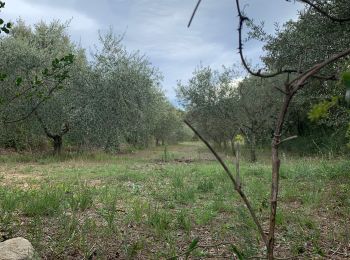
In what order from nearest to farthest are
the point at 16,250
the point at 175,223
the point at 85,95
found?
the point at 16,250
the point at 175,223
the point at 85,95

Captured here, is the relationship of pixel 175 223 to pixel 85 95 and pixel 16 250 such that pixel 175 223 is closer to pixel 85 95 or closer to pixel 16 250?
pixel 16 250

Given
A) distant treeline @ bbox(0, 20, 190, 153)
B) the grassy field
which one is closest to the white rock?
the grassy field

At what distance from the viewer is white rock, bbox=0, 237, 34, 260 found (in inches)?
113

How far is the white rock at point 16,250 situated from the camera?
9.43 feet

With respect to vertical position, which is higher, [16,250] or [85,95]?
[85,95]

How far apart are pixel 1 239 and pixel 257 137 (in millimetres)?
20981

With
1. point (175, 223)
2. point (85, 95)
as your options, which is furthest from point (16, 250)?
point (85, 95)

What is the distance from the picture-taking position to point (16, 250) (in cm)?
295

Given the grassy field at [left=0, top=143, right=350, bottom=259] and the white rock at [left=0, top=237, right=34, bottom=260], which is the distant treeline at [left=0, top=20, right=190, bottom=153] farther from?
the white rock at [left=0, top=237, right=34, bottom=260]

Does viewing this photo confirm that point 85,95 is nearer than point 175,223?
A: No

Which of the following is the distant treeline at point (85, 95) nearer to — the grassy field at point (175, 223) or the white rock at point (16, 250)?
the grassy field at point (175, 223)

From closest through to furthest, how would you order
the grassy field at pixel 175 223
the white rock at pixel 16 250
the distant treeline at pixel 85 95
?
the white rock at pixel 16 250, the grassy field at pixel 175 223, the distant treeline at pixel 85 95

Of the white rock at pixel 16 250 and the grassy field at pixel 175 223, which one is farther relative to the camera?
the grassy field at pixel 175 223

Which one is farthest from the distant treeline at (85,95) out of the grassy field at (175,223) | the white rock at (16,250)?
the white rock at (16,250)
